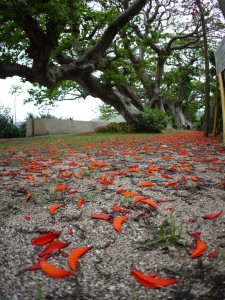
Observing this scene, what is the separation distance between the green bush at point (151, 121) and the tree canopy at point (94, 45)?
727 millimetres

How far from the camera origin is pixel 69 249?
4.76 ft

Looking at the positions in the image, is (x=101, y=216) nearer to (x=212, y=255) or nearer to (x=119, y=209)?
(x=119, y=209)

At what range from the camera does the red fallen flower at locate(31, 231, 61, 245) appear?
59.4 inches

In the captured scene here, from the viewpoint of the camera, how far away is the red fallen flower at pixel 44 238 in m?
1.51

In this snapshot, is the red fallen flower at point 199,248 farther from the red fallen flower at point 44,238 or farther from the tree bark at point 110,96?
the tree bark at point 110,96

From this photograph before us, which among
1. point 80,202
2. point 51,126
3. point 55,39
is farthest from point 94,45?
point 80,202

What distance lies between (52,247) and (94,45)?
11.2 meters

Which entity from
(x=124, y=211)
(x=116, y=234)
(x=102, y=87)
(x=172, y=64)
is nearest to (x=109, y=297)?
(x=116, y=234)

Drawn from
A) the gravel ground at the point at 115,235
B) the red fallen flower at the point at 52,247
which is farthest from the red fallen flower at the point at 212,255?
the red fallen flower at the point at 52,247

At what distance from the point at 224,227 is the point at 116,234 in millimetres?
682

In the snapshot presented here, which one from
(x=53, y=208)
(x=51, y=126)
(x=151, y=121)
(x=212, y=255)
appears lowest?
(x=212, y=255)

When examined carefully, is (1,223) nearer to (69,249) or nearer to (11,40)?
(69,249)

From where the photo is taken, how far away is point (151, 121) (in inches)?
501

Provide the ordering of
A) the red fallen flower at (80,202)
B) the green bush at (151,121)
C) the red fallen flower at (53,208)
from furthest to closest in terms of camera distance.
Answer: the green bush at (151,121) → the red fallen flower at (80,202) → the red fallen flower at (53,208)
